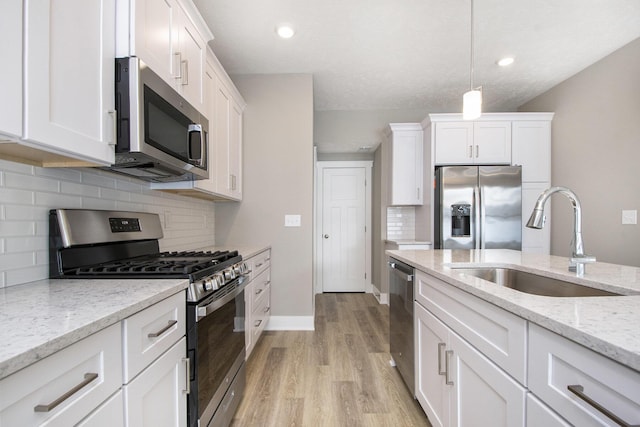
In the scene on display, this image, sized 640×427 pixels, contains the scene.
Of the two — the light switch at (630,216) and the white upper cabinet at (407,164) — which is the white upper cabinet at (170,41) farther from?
the light switch at (630,216)

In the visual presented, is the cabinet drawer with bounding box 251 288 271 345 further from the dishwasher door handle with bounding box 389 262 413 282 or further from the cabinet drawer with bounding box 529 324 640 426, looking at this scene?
the cabinet drawer with bounding box 529 324 640 426

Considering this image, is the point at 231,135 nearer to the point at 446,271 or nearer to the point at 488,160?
the point at 446,271

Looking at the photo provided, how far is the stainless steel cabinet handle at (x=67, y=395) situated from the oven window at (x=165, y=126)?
899mm

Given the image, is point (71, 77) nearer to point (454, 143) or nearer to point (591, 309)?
point (591, 309)

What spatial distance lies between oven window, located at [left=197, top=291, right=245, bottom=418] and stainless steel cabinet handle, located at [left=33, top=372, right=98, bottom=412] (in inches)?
19.4

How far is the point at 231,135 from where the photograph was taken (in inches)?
102

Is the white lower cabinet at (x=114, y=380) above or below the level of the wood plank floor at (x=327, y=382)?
above

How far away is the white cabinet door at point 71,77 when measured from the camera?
80 cm

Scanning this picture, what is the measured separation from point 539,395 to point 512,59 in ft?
10.4

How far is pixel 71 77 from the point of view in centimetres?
92

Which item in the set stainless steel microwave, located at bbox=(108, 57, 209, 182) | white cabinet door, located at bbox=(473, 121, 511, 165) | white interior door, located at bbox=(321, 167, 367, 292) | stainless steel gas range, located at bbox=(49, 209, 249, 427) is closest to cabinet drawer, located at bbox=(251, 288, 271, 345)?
stainless steel gas range, located at bbox=(49, 209, 249, 427)

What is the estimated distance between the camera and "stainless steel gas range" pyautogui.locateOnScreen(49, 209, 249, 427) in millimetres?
1111

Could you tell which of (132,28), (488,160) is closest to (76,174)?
(132,28)

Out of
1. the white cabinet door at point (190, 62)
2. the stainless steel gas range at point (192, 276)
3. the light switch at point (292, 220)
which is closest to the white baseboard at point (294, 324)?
the light switch at point (292, 220)
